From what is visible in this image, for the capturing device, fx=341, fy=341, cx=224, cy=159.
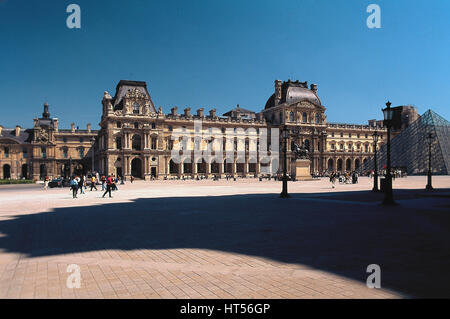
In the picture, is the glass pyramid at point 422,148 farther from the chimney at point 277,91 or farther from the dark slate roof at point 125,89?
the dark slate roof at point 125,89

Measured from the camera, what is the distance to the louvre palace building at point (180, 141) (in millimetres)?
66062

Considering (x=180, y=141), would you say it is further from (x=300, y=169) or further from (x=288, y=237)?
(x=288, y=237)

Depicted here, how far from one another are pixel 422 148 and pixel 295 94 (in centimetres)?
3069

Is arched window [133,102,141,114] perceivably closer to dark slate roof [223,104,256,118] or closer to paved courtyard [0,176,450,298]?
dark slate roof [223,104,256,118]

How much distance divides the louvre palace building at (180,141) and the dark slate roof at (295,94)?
0.81 ft

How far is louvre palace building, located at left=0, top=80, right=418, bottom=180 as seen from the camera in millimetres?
66062

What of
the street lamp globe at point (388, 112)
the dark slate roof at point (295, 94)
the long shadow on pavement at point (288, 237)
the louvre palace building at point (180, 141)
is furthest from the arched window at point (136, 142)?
the street lamp globe at point (388, 112)

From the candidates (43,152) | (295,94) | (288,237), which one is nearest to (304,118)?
(295,94)

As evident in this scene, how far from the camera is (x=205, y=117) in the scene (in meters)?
75.6

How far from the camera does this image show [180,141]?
7188 centimetres

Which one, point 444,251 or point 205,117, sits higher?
point 205,117
